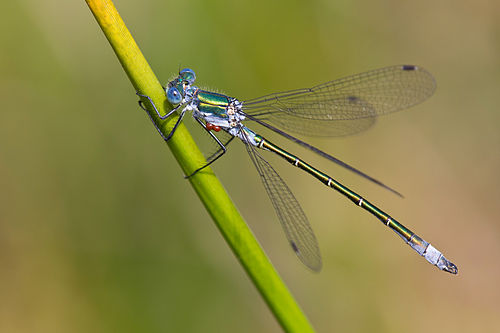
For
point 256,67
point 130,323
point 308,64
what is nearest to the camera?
point 130,323

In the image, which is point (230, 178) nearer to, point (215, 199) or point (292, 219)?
point (292, 219)

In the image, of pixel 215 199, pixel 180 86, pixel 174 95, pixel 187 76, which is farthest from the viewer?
pixel 187 76

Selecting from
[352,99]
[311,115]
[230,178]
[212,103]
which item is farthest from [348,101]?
[230,178]

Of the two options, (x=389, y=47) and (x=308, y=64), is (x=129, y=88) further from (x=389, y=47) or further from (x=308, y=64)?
(x=389, y=47)

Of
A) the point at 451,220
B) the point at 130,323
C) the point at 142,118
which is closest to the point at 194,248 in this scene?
the point at 130,323

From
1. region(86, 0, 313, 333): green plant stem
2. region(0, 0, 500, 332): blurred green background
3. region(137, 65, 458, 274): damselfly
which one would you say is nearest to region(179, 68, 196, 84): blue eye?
region(137, 65, 458, 274): damselfly

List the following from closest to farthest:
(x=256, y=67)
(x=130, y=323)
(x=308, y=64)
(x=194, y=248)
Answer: (x=130, y=323)
(x=194, y=248)
(x=256, y=67)
(x=308, y=64)

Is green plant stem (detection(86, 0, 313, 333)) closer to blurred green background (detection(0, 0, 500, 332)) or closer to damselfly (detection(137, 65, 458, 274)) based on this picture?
damselfly (detection(137, 65, 458, 274))
